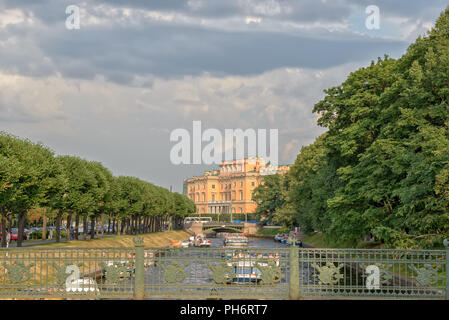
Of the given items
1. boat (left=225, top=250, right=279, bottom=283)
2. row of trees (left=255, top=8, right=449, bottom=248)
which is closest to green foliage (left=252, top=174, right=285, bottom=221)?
row of trees (left=255, top=8, right=449, bottom=248)

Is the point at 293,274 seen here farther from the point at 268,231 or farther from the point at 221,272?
the point at 268,231

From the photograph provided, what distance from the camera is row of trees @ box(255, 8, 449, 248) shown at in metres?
34.4

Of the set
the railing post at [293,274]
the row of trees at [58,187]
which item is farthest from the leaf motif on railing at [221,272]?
the row of trees at [58,187]

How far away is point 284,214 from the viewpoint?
126750 mm

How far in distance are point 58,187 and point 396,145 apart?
3520cm

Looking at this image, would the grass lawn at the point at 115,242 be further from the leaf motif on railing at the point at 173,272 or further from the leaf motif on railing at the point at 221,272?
the leaf motif on railing at the point at 221,272

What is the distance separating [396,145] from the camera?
40.2 metres

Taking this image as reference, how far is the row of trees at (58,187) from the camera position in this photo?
48.1 meters

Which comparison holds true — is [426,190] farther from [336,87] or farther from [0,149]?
[0,149]

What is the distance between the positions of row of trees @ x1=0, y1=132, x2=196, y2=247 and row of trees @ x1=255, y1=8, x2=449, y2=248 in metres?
27.8

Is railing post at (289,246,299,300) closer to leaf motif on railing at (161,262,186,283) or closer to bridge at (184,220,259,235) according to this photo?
leaf motif on railing at (161,262,186,283)

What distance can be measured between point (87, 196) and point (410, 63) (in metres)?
42.2

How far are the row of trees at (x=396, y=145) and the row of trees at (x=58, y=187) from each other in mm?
27791

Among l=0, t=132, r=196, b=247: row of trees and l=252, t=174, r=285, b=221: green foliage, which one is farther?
l=252, t=174, r=285, b=221: green foliage
